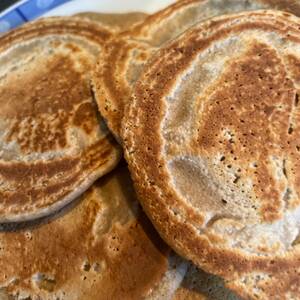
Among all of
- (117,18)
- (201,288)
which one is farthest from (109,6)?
(201,288)

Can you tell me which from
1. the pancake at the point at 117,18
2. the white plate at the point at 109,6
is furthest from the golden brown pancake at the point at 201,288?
the white plate at the point at 109,6

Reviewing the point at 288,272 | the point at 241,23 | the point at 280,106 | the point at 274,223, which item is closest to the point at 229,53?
the point at 241,23

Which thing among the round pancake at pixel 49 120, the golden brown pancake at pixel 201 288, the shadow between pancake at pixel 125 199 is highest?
the round pancake at pixel 49 120

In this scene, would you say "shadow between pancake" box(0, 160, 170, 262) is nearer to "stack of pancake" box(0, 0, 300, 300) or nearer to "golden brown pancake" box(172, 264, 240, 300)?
"stack of pancake" box(0, 0, 300, 300)

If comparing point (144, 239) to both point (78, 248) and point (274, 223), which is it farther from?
point (274, 223)

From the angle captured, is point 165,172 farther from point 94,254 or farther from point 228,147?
point 94,254

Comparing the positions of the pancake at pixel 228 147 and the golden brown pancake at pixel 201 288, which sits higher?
the pancake at pixel 228 147

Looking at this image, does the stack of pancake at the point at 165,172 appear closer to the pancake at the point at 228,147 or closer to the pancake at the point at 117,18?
the pancake at the point at 228,147

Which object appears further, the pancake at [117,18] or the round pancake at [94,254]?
the pancake at [117,18]

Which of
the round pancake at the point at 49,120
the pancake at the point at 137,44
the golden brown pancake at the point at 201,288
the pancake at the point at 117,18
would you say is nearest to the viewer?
the golden brown pancake at the point at 201,288
